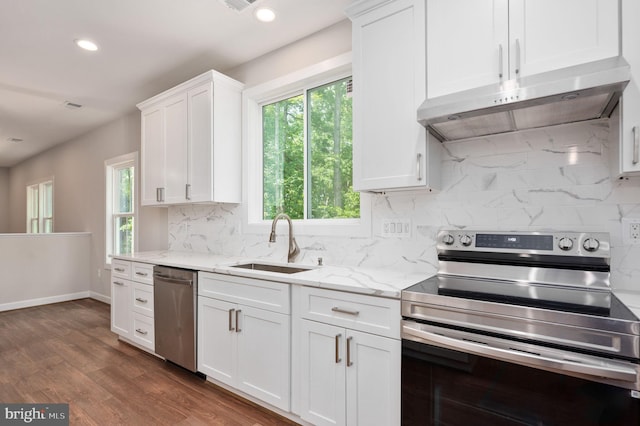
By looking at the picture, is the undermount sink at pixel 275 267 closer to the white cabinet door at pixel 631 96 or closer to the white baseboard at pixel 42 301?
the white cabinet door at pixel 631 96

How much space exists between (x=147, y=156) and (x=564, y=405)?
3.76 meters

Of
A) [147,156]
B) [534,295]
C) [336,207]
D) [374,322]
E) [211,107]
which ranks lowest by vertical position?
[374,322]

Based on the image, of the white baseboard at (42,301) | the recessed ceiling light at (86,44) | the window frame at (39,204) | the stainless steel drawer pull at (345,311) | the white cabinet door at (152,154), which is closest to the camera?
the stainless steel drawer pull at (345,311)

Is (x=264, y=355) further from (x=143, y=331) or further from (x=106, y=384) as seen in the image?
(x=143, y=331)

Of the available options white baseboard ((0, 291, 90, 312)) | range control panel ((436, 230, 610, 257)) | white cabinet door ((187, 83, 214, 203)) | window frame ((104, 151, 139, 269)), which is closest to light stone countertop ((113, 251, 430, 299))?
range control panel ((436, 230, 610, 257))

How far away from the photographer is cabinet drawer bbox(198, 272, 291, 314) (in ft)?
6.48

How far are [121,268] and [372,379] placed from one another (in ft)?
9.08

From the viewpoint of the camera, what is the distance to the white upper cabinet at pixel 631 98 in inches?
49.0

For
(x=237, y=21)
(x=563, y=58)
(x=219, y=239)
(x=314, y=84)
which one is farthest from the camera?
(x=219, y=239)

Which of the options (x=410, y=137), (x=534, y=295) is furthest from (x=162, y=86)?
(x=534, y=295)

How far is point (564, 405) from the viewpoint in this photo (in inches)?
45.3

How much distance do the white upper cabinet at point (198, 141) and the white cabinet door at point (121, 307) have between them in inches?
33.9

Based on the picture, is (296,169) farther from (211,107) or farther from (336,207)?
(211,107)

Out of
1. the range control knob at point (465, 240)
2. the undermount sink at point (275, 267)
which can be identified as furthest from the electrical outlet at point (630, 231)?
the undermount sink at point (275, 267)
